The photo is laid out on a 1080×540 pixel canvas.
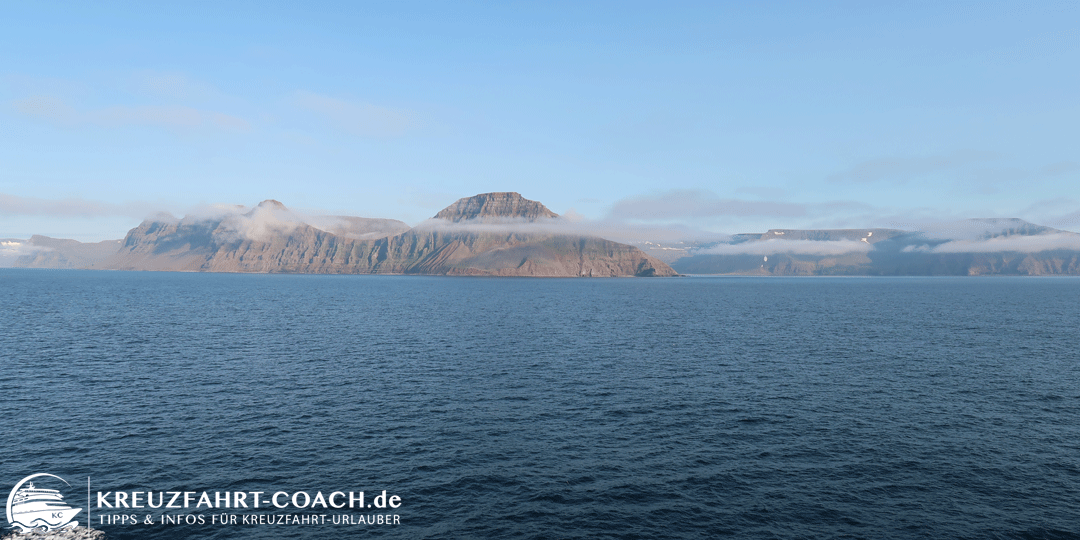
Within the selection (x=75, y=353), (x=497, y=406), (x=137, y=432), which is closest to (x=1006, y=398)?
(x=497, y=406)

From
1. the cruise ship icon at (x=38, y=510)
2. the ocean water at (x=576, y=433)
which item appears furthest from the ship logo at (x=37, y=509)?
the ocean water at (x=576, y=433)

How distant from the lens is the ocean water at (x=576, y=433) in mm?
36125

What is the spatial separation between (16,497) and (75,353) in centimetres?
6406

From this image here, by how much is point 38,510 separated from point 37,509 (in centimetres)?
15

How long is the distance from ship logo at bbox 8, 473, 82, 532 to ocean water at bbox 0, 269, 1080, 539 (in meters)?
1.29

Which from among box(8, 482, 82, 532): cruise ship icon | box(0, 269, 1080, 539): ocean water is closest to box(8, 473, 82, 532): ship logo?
box(8, 482, 82, 532): cruise ship icon

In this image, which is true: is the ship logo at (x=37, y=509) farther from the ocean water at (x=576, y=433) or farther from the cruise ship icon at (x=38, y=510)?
the ocean water at (x=576, y=433)

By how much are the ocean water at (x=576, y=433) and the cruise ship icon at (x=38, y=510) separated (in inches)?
52.5

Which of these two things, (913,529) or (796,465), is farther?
(796,465)

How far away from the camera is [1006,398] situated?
2450 inches

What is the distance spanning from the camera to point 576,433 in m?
51.4

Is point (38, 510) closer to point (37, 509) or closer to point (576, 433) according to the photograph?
point (37, 509)

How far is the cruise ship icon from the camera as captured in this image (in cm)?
3447

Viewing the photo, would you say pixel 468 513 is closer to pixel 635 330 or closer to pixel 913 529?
pixel 913 529
